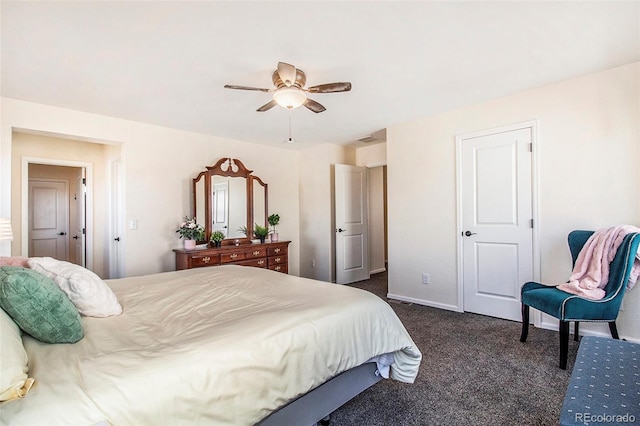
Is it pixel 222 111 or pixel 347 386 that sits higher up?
pixel 222 111

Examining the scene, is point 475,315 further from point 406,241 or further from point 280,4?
point 280,4

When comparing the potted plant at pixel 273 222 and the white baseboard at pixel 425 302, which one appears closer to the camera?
the white baseboard at pixel 425 302

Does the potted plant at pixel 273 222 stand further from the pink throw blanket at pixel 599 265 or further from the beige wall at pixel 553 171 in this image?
the pink throw blanket at pixel 599 265

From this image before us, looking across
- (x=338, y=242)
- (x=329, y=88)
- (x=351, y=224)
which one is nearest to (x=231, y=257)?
(x=338, y=242)

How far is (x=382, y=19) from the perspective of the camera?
196 centimetres

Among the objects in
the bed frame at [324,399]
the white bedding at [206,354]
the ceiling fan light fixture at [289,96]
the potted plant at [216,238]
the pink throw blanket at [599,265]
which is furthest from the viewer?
the potted plant at [216,238]

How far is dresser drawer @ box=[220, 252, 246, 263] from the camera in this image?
13.5ft

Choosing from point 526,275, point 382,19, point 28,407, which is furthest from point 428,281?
point 28,407

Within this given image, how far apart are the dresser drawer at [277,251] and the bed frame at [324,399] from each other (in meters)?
3.03

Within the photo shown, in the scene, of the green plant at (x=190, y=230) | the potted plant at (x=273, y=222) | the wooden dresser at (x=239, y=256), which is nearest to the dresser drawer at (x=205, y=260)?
the wooden dresser at (x=239, y=256)

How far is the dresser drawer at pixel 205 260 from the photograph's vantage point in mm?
3857

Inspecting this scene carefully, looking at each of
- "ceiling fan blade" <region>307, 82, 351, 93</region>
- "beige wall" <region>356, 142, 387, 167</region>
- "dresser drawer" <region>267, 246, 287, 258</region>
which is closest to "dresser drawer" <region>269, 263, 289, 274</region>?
"dresser drawer" <region>267, 246, 287, 258</region>

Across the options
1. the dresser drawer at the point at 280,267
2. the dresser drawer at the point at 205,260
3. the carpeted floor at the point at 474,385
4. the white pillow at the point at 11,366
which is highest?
the white pillow at the point at 11,366

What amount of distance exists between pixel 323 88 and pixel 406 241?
2408 millimetres
